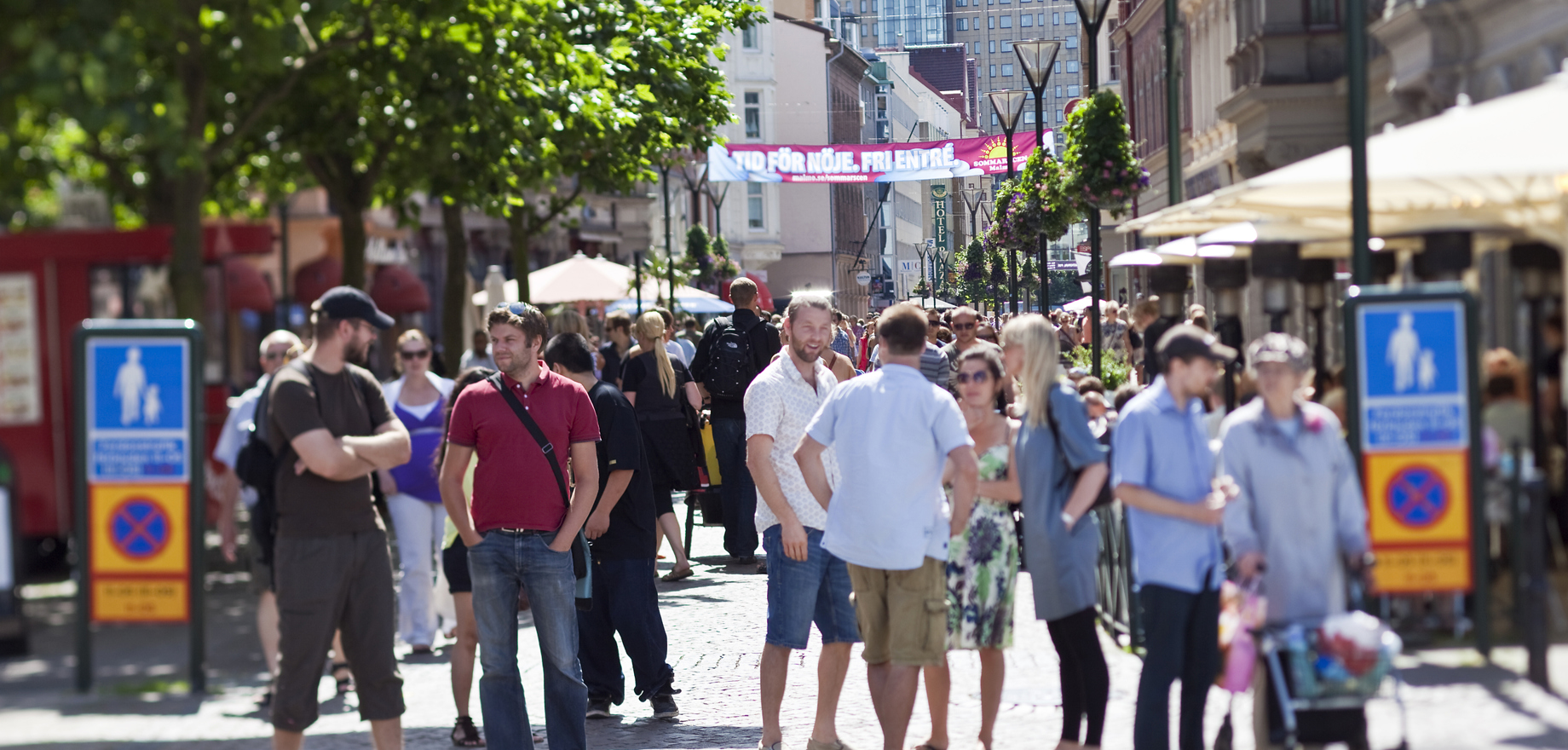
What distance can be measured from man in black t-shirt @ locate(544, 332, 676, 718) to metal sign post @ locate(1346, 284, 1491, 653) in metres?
3.72

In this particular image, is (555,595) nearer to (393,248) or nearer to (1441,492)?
(393,248)

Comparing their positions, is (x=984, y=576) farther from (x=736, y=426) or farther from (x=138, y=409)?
(x=736, y=426)

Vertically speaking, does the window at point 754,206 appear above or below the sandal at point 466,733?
above

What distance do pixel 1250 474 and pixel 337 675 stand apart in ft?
13.3

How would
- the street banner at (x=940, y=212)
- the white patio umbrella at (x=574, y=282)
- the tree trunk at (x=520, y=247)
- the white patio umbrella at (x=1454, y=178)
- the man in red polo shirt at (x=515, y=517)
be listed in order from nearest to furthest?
the white patio umbrella at (x=1454, y=178) < the man in red polo shirt at (x=515, y=517) < the tree trunk at (x=520, y=247) < the white patio umbrella at (x=574, y=282) < the street banner at (x=940, y=212)

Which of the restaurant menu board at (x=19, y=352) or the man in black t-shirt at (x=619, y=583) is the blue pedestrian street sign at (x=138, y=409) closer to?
the restaurant menu board at (x=19, y=352)

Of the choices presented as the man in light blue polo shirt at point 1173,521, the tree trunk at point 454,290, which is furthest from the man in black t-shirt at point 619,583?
the man in light blue polo shirt at point 1173,521

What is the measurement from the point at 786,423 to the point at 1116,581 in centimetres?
264

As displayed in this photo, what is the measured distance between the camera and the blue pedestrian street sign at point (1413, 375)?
621cm

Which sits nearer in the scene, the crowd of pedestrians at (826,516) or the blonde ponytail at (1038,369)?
the crowd of pedestrians at (826,516)

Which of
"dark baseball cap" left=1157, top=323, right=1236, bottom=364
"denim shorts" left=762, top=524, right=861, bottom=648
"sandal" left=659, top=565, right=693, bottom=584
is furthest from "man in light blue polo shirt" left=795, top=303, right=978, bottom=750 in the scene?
"sandal" left=659, top=565, right=693, bottom=584

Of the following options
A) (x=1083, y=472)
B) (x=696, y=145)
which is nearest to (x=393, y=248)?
(x=1083, y=472)

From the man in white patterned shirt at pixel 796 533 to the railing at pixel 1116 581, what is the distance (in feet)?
6.25

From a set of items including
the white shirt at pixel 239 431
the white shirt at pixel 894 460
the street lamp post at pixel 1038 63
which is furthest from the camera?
the street lamp post at pixel 1038 63
